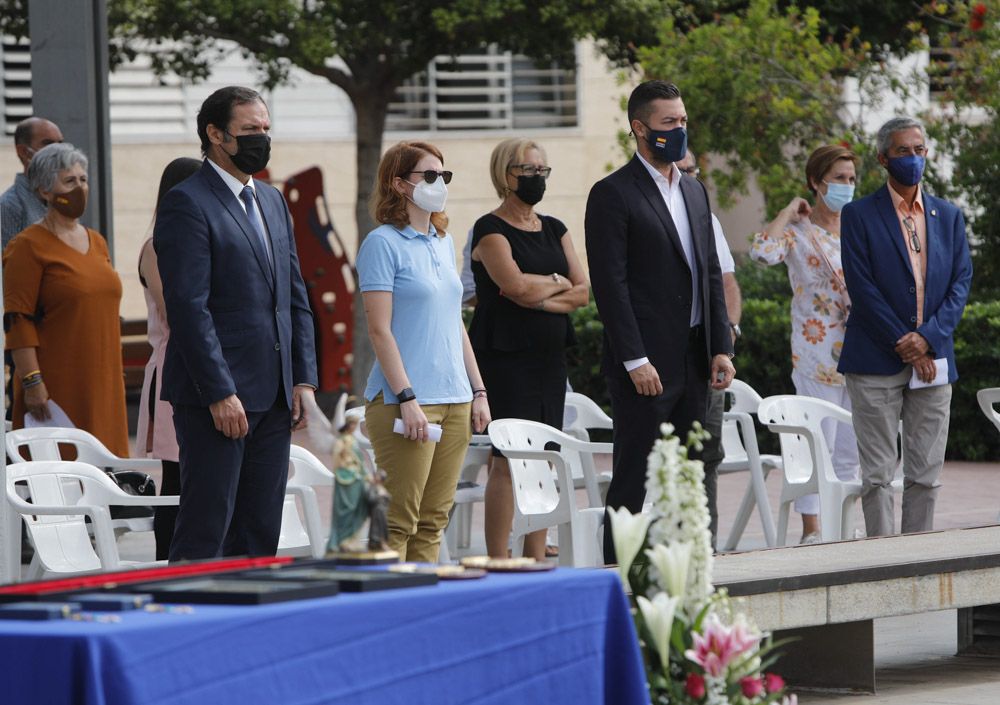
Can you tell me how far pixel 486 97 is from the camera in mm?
25328

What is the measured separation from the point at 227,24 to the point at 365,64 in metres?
1.88

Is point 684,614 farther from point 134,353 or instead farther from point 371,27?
point 134,353

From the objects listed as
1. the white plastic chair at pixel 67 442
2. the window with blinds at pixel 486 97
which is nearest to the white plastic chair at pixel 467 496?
the white plastic chair at pixel 67 442

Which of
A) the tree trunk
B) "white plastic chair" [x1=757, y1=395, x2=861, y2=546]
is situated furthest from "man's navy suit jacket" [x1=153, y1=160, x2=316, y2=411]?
the tree trunk

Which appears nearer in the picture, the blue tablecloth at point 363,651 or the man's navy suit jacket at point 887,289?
the blue tablecloth at point 363,651

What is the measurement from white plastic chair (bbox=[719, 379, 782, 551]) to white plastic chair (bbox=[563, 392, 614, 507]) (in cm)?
63

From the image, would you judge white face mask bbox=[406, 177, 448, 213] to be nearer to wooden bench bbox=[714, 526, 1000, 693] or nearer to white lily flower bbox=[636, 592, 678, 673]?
wooden bench bbox=[714, 526, 1000, 693]

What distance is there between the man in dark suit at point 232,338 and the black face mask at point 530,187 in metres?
2.19

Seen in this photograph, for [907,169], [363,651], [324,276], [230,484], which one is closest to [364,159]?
[324,276]

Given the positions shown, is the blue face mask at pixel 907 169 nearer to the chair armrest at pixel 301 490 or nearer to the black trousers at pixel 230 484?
the chair armrest at pixel 301 490

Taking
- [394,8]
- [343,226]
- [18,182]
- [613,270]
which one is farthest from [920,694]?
[343,226]

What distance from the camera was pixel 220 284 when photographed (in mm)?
5848

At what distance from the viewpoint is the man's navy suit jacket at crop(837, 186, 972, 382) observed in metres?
7.95

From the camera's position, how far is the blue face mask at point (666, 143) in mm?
6852
